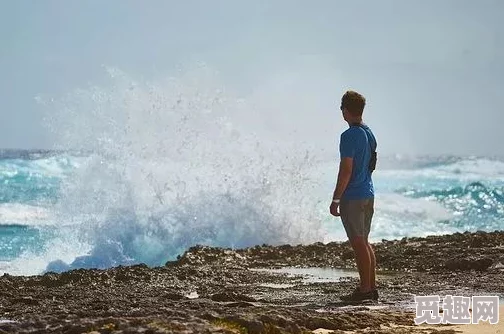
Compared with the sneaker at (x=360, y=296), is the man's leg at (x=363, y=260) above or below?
above

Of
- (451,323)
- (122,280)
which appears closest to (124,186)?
(122,280)

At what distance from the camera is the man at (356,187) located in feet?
24.0

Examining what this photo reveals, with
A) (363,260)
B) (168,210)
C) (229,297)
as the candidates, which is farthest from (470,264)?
(168,210)

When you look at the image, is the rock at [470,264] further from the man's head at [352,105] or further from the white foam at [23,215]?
the white foam at [23,215]

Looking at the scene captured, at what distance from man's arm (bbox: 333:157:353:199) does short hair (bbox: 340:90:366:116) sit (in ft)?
1.36

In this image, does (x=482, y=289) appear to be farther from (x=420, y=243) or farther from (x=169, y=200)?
(x=169, y=200)

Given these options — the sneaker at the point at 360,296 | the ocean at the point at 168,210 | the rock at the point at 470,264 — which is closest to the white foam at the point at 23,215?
the ocean at the point at 168,210

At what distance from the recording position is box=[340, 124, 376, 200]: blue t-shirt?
24.1ft

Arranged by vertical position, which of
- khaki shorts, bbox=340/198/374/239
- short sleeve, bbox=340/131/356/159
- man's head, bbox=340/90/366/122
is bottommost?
khaki shorts, bbox=340/198/374/239

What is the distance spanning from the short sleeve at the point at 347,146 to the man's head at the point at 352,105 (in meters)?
0.17

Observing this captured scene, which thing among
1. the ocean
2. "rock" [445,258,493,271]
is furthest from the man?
the ocean

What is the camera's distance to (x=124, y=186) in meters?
16.2

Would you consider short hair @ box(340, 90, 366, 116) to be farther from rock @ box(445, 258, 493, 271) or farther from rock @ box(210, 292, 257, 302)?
rock @ box(445, 258, 493, 271)

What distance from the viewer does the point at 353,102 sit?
7.39 metres
